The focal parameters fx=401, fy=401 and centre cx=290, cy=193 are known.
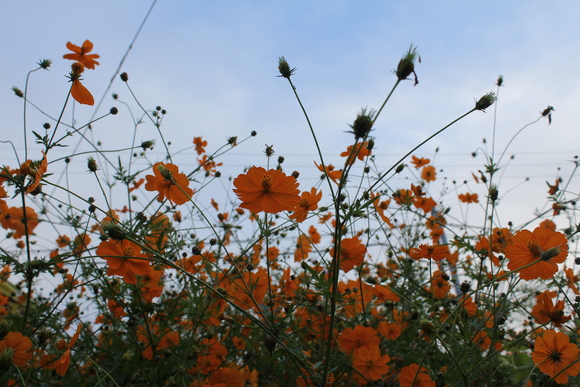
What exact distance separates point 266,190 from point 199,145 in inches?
64.5

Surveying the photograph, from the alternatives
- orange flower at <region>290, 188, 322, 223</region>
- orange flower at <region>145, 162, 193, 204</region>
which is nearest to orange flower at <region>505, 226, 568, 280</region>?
orange flower at <region>290, 188, 322, 223</region>

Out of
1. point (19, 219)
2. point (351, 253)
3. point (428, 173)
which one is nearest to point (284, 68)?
point (351, 253)

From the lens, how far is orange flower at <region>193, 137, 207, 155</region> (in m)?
2.63

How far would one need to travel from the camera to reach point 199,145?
2.66m

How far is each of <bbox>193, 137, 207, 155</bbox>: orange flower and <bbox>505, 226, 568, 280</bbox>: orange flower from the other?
6.37 ft

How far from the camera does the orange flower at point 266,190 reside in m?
1.10

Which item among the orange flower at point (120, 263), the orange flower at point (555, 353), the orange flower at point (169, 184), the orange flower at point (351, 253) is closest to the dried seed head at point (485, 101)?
the orange flower at point (351, 253)

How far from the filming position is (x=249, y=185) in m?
1.12

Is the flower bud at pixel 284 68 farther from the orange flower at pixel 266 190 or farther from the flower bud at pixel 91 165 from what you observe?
the flower bud at pixel 91 165

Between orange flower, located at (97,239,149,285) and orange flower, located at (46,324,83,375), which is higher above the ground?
orange flower, located at (97,239,149,285)

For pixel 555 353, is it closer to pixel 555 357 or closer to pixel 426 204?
pixel 555 357

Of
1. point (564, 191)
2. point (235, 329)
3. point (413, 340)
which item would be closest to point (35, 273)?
point (235, 329)

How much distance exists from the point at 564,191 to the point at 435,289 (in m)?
0.85

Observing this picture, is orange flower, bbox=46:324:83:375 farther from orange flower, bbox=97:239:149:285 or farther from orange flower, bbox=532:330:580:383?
orange flower, bbox=532:330:580:383
